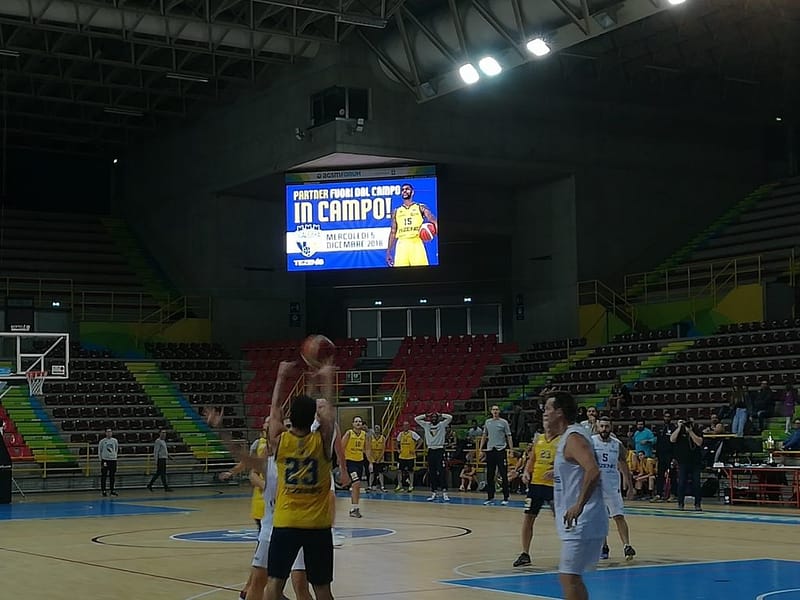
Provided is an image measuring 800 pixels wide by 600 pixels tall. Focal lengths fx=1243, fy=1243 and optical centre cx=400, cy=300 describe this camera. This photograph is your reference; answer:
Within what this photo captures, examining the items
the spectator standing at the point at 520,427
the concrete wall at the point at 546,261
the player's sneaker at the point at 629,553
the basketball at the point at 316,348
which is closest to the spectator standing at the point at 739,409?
the spectator standing at the point at 520,427

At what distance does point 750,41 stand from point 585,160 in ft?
18.7

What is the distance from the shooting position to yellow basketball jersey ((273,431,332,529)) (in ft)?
26.4

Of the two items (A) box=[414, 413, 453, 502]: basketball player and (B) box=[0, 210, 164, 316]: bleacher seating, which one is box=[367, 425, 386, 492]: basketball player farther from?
(B) box=[0, 210, 164, 316]: bleacher seating

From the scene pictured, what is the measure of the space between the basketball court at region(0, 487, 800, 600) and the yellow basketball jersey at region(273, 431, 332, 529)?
11.9 ft

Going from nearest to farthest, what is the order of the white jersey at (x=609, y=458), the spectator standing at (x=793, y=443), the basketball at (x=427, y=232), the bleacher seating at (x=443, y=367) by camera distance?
the white jersey at (x=609, y=458) < the spectator standing at (x=793, y=443) < the basketball at (x=427, y=232) < the bleacher seating at (x=443, y=367)

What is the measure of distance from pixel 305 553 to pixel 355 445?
52.6ft

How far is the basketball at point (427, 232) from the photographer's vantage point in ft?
112

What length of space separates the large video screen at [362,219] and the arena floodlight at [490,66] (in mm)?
5030

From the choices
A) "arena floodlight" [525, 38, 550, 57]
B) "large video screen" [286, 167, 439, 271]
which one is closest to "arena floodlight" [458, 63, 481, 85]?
"arena floodlight" [525, 38, 550, 57]

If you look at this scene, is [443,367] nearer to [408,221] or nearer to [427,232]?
[427,232]

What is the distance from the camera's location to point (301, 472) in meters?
8.10

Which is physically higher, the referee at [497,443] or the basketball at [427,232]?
the basketball at [427,232]

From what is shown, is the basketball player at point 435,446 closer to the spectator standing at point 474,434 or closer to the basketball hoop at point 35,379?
the spectator standing at point 474,434

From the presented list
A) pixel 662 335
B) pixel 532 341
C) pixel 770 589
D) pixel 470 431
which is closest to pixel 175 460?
pixel 470 431
